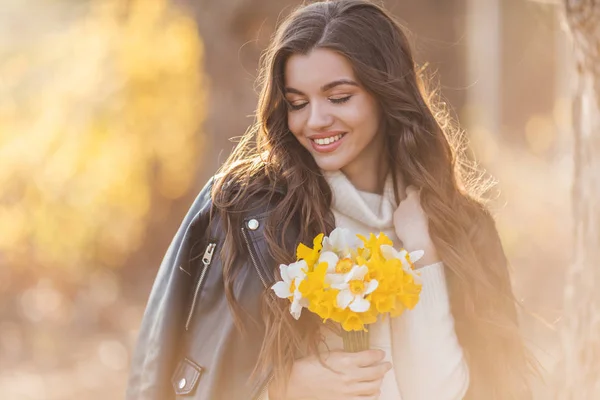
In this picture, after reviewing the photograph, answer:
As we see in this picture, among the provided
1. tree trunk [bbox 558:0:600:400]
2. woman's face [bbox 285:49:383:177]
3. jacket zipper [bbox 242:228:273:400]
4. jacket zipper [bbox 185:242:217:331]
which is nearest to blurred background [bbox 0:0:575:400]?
tree trunk [bbox 558:0:600:400]

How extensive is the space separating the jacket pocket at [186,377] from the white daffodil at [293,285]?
40cm

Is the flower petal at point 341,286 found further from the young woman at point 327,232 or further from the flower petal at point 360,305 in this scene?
the young woman at point 327,232

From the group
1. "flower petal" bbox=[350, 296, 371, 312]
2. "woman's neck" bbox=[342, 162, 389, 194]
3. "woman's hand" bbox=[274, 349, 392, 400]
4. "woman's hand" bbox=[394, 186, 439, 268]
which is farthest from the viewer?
"woman's neck" bbox=[342, 162, 389, 194]

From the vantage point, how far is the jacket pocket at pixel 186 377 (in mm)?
2531

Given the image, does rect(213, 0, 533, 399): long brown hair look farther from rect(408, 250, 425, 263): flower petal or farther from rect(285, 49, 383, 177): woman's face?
rect(408, 250, 425, 263): flower petal

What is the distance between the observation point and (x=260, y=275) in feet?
8.25

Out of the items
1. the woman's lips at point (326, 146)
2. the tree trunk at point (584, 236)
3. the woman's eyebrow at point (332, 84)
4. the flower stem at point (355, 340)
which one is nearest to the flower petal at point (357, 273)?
the flower stem at point (355, 340)

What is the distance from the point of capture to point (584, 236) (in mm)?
2799

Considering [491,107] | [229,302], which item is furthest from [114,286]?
[491,107]

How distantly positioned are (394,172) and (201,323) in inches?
32.4

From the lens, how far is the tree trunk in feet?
8.91

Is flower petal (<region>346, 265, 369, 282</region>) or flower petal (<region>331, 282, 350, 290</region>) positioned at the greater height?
flower petal (<region>346, 265, 369, 282</region>)

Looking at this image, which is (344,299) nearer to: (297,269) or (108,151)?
(297,269)

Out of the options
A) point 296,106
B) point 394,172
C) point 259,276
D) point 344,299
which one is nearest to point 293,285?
point 344,299
